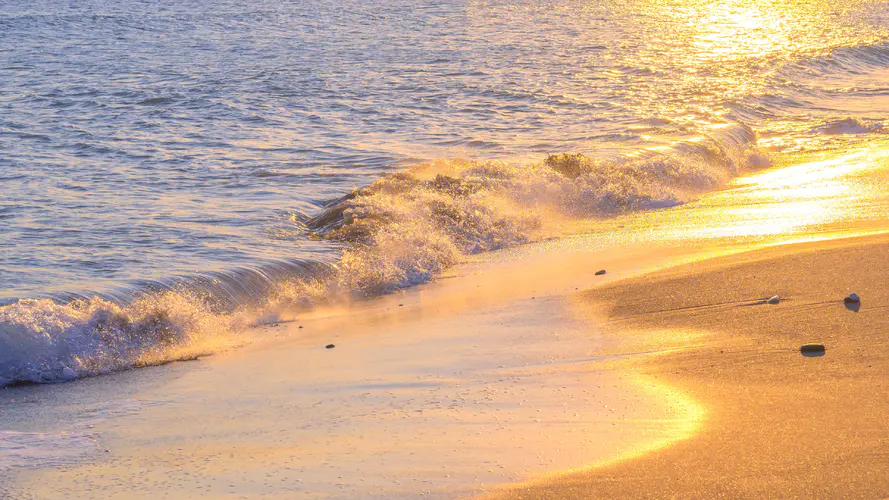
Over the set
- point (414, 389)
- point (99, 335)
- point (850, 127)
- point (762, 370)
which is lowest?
point (850, 127)

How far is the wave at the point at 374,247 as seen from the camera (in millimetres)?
5652

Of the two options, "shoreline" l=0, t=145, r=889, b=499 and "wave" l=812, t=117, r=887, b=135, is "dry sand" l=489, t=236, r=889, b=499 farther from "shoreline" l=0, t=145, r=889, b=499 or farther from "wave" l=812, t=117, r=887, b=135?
"wave" l=812, t=117, r=887, b=135

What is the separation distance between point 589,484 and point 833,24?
2576 cm

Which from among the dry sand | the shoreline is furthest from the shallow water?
the dry sand

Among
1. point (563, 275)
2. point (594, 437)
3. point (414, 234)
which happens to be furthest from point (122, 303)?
point (594, 437)

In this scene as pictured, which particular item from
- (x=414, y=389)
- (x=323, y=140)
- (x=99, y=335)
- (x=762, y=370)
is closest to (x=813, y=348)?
(x=762, y=370)

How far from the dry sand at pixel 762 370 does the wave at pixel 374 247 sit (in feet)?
6.97

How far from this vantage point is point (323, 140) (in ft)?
39.9

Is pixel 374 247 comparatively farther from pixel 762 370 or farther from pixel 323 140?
pixel 323 140

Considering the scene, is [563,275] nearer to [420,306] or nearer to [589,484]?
[420,306]

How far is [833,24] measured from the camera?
25625mm

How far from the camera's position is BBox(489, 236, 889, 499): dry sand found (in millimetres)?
3346

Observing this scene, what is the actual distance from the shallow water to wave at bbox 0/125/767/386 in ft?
0.08

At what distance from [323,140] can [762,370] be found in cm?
864
